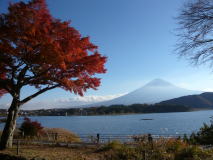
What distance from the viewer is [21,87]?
14.1 metres

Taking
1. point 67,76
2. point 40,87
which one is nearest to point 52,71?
point 67,76

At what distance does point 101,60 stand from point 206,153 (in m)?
7.31

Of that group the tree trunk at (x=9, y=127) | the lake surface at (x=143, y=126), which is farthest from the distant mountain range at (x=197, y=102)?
the tree trunk at (x=9, y=127)

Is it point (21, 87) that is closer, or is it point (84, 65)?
point (84, 65)

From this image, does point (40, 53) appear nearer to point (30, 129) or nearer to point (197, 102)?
point (30, 129)

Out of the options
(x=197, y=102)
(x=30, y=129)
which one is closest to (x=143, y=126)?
(x=30, y=129)

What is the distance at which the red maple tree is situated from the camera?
11.7 m

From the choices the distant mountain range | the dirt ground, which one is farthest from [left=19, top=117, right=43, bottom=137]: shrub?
the distant mountain range

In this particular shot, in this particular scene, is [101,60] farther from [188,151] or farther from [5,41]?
[188,151]

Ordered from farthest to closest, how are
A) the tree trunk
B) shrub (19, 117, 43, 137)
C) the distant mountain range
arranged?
the distant mountain range < shrub (19, 117, 43, 137) < the tree trunk

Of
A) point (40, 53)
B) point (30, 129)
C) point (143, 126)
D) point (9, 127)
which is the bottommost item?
point (143, 126)

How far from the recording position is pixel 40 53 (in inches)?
466

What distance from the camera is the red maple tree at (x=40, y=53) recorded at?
38.5 ft

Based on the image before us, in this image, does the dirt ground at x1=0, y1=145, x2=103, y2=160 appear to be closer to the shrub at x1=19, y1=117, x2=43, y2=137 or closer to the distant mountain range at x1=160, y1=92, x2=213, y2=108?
the shrub at x1=19, y1=117, x2=43, y2=137
